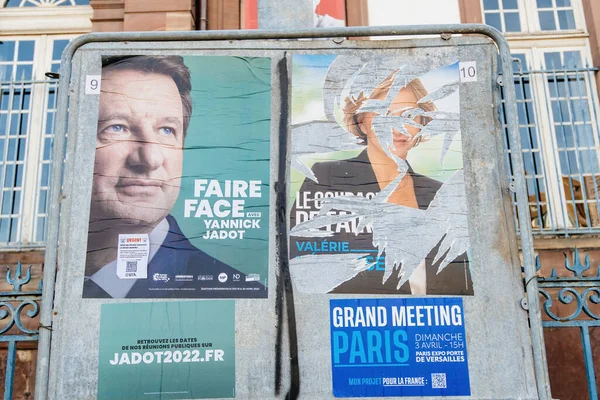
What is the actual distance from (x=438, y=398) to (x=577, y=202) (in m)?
4.81

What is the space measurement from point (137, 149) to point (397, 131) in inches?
64.6

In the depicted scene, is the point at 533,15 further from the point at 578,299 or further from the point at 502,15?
the point at 578,299

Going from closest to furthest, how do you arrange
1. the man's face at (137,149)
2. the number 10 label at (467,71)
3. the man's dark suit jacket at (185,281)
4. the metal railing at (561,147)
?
the man's dark suit jacket at (185,281)
the man's face at (137,149)
the number 10 label at (467,71)
the metal railing at (561,147)

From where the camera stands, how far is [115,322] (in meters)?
3.75

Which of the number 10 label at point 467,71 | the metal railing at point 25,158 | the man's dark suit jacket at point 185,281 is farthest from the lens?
the metal railing at point 25,158

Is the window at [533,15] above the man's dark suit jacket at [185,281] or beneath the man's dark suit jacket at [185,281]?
above

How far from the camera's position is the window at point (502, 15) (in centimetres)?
881

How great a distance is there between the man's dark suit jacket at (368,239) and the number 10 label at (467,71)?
0.74 m

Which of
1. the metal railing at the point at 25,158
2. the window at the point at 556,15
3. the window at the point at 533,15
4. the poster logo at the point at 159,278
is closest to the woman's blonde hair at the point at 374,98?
the poster logo at the point at 159,278

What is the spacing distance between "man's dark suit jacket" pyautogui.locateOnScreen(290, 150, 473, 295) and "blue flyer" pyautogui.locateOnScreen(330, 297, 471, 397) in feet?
0.25

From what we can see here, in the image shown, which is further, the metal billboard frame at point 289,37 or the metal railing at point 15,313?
the metal railing at point 15,313

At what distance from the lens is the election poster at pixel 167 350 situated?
12.1 ft

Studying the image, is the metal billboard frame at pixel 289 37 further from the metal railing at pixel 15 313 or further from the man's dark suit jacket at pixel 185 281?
the metal railing at pixel 15 313

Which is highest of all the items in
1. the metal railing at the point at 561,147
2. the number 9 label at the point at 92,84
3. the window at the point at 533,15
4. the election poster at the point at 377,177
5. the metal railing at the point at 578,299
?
the window at the point at 533,15
